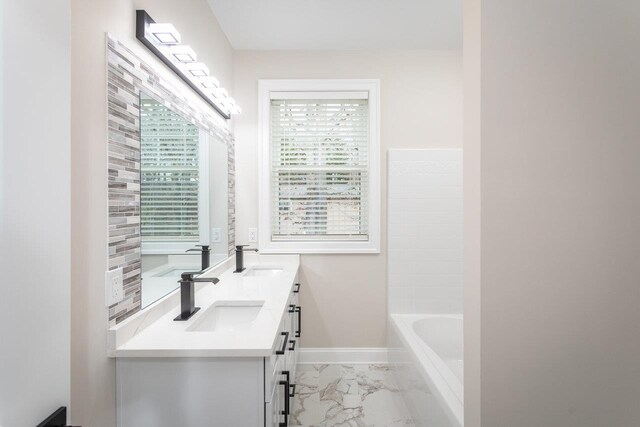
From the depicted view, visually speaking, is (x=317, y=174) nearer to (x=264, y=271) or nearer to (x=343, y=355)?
(x=264, y=271)

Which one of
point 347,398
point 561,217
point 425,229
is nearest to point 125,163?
point 561,217

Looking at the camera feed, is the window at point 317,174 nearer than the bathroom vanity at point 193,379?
No

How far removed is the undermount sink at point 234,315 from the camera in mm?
1685

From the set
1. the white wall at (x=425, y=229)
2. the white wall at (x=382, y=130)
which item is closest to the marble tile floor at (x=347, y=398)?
the white wall at (x=382, y=130)

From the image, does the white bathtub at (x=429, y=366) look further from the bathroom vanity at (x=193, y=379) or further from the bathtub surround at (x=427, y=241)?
the bathroom vanity at (x=193, y=379)

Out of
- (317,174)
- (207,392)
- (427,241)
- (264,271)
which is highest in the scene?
(317,174)

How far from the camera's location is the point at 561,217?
953 mm

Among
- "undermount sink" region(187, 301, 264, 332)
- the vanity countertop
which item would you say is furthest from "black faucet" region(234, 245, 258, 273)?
"undermount sink" region(187, 301, 264, 332)

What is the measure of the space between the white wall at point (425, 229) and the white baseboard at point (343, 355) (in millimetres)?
416

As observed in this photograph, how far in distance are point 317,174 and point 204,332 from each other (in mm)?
1820

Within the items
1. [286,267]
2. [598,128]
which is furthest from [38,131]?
[286,267]

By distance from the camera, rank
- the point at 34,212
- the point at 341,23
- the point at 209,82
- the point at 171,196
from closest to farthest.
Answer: the point at 34,212 < the point at 171,196 < the point at 209,82 < the point at 341,23

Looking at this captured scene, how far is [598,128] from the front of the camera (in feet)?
3.10

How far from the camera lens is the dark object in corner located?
57 cm
